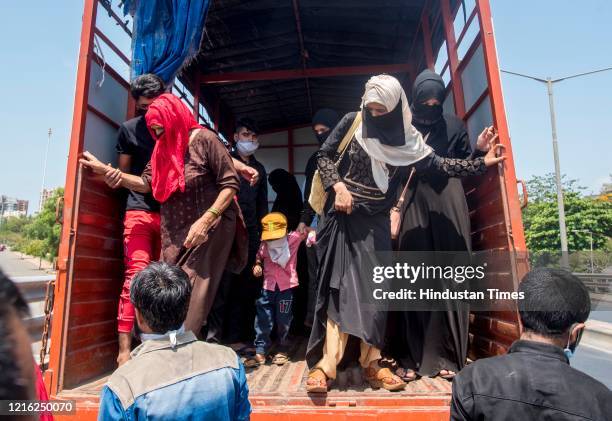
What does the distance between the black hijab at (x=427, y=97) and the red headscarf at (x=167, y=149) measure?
148 cm

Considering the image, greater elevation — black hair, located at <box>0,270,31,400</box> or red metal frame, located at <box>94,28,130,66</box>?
red metal frame, located at <box>94,28,130,66</box>

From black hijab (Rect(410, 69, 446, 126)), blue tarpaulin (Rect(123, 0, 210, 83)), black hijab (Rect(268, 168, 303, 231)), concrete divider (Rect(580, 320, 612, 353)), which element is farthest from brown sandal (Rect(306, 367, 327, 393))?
concrete divider (Rect(580, 320, 612, 353))

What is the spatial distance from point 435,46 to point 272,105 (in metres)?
2.57

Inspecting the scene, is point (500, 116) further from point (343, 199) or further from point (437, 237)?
point (343, 199)

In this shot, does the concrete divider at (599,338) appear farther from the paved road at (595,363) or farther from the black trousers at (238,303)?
the black trousers at (238,303)

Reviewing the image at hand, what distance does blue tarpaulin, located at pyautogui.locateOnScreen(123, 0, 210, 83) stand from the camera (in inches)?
121

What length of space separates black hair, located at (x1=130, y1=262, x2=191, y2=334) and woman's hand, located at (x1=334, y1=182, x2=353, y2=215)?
1159 mm

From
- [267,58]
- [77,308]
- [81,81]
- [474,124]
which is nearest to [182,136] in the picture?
[81,81]

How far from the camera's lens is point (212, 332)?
2.62 meters

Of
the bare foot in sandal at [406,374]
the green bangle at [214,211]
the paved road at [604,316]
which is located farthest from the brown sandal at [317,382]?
the paved road at [604,316]

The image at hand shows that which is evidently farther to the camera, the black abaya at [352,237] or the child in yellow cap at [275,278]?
the child in yellow cap at [275,278]

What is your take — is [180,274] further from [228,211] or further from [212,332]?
[212,332]

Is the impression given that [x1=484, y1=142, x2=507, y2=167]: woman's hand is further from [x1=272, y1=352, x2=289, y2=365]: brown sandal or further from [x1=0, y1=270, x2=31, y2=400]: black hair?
[x1=0, y1=270, x2=31, y2=400]: black hair

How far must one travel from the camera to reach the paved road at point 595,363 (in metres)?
5.19
